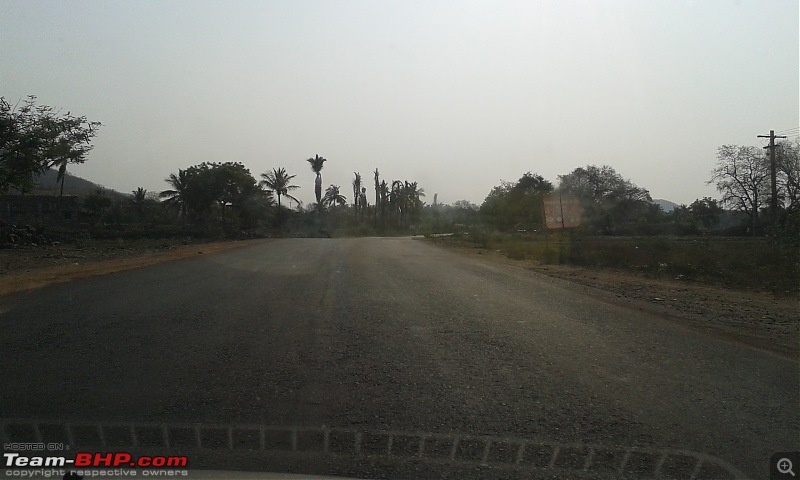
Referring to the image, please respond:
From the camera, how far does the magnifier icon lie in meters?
4.94

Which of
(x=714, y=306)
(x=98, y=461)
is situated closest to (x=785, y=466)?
(x=98, y=461)

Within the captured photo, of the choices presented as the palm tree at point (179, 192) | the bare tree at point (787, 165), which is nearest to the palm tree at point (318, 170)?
the palm tree at point (179, 192)

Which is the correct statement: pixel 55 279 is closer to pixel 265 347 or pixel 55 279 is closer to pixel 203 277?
pixel 203 277

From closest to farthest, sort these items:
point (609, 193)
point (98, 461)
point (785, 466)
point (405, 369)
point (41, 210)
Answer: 1. point (98, 461)
2. point (785, 466)
3. point (405, 369)
4. point (41, 210)
5. point (609, 193)

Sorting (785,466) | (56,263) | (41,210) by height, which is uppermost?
(41,210)

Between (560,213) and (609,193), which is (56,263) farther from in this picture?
(609,193)

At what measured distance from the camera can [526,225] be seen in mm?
65500

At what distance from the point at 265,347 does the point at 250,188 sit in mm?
58670

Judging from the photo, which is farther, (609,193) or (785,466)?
(609,193)

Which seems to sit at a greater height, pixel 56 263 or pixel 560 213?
pixel 560 213

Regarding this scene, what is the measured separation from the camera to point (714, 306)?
45.7 feet

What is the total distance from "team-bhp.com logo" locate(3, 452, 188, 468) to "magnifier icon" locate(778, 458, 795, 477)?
4.34 metres

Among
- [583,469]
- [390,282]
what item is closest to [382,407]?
[583,469]

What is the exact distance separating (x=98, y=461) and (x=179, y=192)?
62.9 metres
